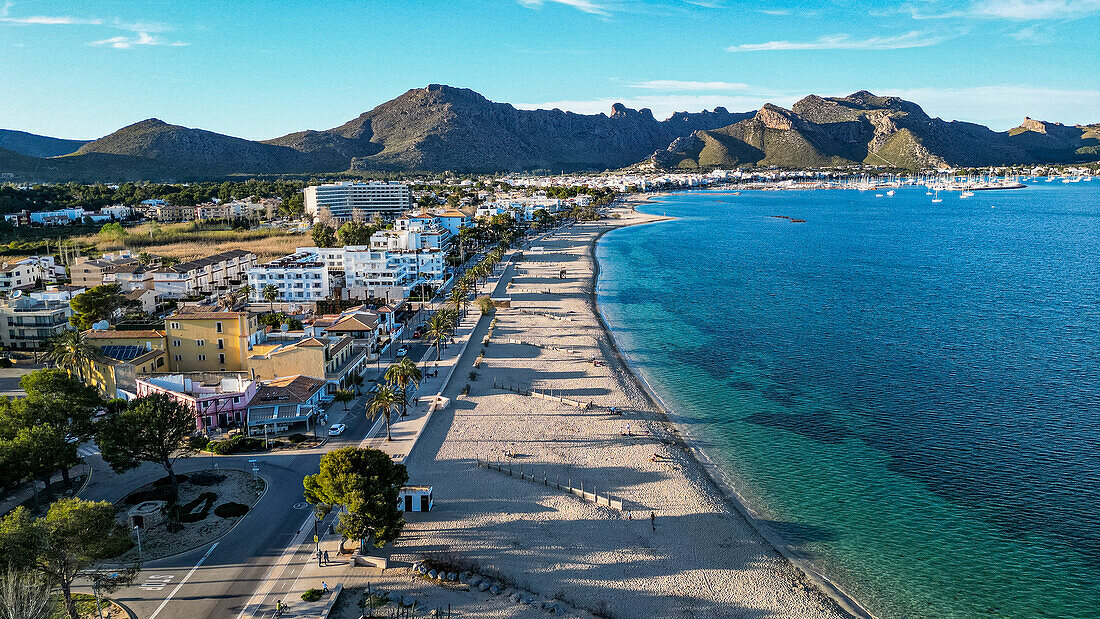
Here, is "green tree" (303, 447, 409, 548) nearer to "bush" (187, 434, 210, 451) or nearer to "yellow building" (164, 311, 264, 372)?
"bush" (187, 434, 210, 451)

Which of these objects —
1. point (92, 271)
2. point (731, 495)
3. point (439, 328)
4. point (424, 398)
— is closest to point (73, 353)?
point (424, 398)

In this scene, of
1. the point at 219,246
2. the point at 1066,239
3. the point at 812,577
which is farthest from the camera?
the point at 1066,239

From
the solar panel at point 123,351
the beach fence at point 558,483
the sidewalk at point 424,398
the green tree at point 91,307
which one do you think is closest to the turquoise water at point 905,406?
the beach fence at point 558,483

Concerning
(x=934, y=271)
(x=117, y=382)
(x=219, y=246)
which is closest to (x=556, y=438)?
(x=117, y=382)

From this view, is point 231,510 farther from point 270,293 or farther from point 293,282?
point 293,282

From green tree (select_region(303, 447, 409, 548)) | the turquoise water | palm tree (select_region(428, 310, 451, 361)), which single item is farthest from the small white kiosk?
palm tree (select_region(428, 310, 451, 361))

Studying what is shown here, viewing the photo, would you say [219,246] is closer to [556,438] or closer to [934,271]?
[556,438]

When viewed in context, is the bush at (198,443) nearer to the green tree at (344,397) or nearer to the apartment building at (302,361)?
the green tree at (344,397)
